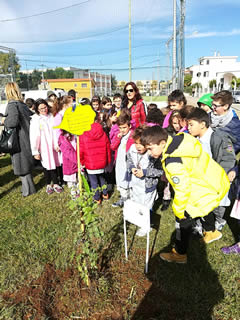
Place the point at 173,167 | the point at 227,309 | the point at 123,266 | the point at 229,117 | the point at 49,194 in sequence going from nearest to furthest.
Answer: the point at 173,167 < the point at 227,309 < the point at 123,266 < the point at 229,117 < the point at 49,194

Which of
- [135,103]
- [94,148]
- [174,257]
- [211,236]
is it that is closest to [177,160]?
[174,257]

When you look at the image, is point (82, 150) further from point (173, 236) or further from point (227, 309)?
point (227, 309)

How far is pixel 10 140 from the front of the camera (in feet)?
12.1

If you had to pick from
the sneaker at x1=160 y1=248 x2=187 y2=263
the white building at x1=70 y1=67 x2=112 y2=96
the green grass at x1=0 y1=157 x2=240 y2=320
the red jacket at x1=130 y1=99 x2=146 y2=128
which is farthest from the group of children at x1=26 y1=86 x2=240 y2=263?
the white building at x1=70 y1=67 x2=112 y2=96

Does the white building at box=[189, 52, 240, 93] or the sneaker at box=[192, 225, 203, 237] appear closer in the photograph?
the sneaker at box=[192, 225, 203, 237]

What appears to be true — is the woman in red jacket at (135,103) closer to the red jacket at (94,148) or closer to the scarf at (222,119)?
the red jacket at (94,148)

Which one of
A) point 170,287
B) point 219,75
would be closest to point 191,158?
point 170,287

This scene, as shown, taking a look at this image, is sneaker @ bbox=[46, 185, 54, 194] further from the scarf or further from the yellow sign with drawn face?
the scarf

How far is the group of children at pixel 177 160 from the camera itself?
189 centimetres

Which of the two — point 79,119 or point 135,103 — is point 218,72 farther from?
point 79,119

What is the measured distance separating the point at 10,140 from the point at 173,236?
3101 millimetres

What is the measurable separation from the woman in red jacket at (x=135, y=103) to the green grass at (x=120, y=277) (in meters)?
1.90

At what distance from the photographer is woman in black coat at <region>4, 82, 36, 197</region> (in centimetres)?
361

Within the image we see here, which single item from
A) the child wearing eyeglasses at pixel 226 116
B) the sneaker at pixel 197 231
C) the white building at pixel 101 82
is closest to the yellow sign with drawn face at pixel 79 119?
the child wearing eyeglasses at pixel 226 116
